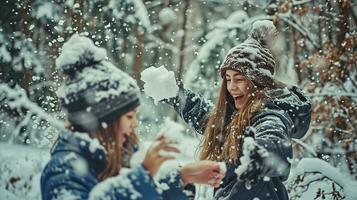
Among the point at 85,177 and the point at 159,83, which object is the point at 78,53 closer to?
the point at 85,177

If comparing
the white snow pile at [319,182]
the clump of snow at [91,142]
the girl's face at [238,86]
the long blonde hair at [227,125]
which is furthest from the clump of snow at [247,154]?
the white snow pile at [319,182]

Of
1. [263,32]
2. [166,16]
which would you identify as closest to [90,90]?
[263,32]

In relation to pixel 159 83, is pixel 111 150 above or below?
below

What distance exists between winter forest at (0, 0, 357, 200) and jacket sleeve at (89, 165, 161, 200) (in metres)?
0.35

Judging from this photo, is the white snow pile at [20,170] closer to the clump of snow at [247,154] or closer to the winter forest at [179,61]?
the winter forest at [179,61]

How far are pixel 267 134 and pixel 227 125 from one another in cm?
20

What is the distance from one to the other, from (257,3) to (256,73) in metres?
1.37

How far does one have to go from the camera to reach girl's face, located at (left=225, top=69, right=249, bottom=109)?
162 centimetres

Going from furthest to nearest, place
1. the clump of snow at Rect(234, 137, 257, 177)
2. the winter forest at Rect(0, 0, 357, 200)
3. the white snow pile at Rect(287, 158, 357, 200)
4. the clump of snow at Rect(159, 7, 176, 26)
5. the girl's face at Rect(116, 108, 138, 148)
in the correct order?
the clump of snow at Rect(159, 7, 176, 26)
the white snow pile at Rect(287, 158, 357, 200)
the winter forest at Rect(0, 0, 357, 200)
the clump of snow at Rect(234, 137, 257, 177)
the girl's face at Rect(116, 108, 138, 148)

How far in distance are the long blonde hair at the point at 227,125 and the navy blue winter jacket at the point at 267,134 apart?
0.02 metres

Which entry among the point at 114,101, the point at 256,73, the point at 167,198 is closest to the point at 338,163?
the point at 256,73

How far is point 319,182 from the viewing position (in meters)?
Result: 2.06

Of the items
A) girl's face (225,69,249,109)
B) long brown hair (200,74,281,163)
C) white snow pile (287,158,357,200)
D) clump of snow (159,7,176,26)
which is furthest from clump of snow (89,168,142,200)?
clump of snow (159,7,176,26)

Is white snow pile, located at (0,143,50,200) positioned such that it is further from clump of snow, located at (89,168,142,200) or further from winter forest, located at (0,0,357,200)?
clump of snow, located at (89,168,142,200)
